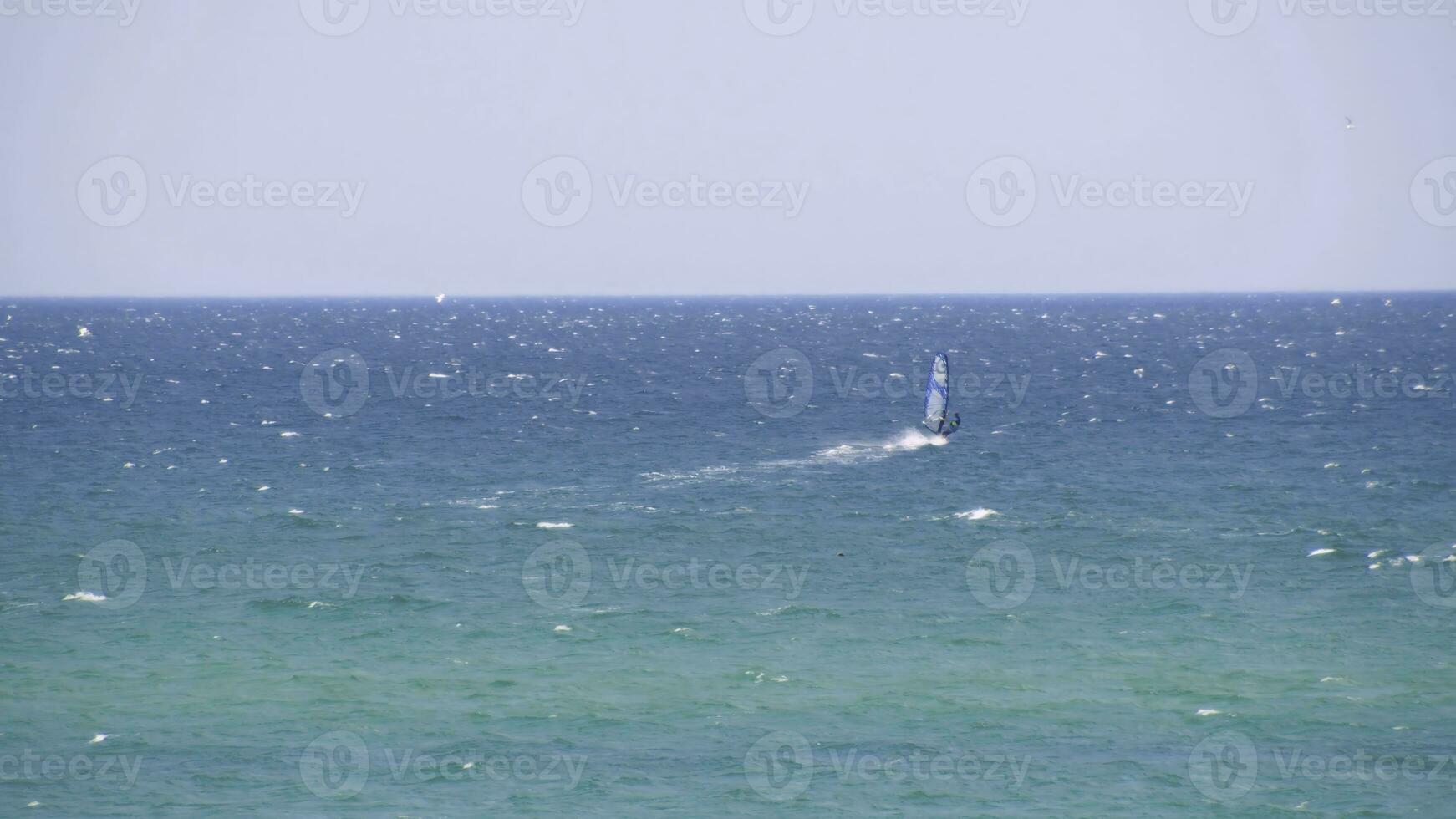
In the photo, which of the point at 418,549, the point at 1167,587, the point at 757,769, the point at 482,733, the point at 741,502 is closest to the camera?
the point at 757,769

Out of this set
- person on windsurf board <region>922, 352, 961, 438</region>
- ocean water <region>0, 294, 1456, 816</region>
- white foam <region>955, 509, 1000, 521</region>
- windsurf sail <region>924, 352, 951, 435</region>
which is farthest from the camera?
windsurf sail <region>924, 352, 951, 435</region>

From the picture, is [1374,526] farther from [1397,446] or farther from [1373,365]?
[1373,365]

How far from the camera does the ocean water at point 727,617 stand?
26547mm

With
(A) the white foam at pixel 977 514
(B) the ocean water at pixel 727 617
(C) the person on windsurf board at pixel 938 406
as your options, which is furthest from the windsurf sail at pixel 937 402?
(A) the white foam at pixel 977 514

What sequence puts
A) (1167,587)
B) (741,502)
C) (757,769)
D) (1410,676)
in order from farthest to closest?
1. (741,502)
2. (1167,587)
3. (1410,676)
4. (757,769)

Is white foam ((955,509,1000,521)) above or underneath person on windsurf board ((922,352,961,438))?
underneath

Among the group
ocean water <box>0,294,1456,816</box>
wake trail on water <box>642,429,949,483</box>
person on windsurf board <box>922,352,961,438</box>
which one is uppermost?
person on windsurf board <box>922,352,961,438</box>

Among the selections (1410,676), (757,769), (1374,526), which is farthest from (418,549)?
(1374,526)

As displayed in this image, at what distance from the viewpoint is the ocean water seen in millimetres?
26547

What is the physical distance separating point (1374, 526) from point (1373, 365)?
8289 cm

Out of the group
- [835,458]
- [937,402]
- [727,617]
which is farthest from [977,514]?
[937,402]

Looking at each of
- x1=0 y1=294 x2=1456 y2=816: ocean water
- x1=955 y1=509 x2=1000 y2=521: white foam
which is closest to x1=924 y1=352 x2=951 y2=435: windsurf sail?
x1=0 y1=294 x2=1456 y2=816: ocean water

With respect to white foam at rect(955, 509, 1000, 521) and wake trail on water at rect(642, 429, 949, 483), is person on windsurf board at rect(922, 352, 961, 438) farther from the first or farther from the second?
white foam at rect(955, 509, 1000, 521)

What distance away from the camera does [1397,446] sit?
68.6m
